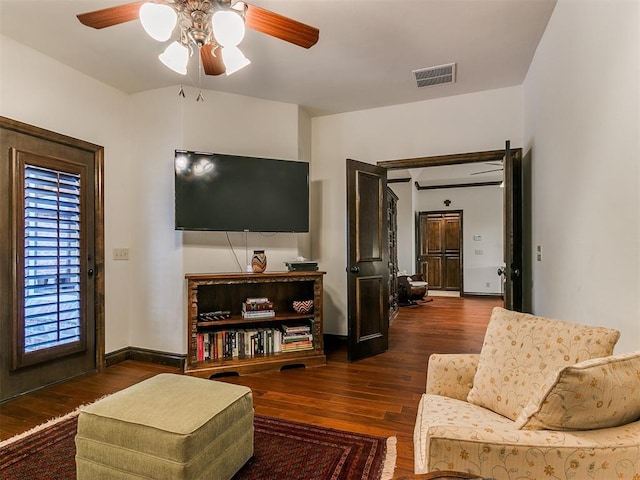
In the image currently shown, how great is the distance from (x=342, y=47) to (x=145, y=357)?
341 cm

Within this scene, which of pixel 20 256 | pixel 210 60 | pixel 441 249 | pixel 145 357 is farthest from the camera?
pixel 441 249

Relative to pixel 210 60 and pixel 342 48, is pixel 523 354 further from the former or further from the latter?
A: pixel 342 48

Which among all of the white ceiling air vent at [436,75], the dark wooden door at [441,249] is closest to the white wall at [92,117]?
the white ceiling air vent at [436,75]

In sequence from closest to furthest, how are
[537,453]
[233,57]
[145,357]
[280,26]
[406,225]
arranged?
[537,453]
[280,26]
[233,57]
[145,357]
[406,225]

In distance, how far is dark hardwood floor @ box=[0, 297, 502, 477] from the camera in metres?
2.26

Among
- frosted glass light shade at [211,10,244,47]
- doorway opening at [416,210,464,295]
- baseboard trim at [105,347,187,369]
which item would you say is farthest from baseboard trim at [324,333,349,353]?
doorway opening at [416,210,464,295]

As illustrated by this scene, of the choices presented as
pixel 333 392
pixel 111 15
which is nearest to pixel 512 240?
pixel 333 392

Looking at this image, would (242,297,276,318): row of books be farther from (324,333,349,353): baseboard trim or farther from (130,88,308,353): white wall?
(324,333,349,353): baseboard trim

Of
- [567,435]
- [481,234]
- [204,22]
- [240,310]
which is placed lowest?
[240,310]

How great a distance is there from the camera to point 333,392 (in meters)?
2.76

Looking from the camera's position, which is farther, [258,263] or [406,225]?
[406,225]

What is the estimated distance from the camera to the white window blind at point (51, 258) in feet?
8.98

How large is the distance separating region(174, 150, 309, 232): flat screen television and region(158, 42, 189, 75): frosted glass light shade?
1.30 m

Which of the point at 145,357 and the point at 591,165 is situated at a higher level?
the point at 591,165
